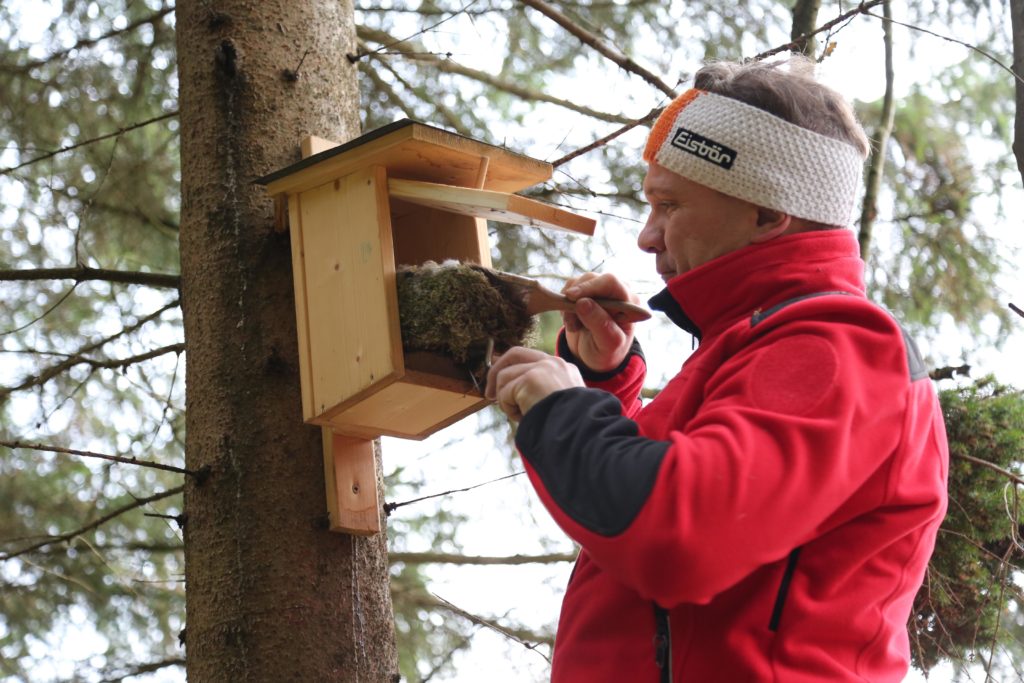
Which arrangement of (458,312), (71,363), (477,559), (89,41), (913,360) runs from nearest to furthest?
1. (913,360)
2. (458,312)
3. (71,363)
4. (89,41)
5. (477,559)

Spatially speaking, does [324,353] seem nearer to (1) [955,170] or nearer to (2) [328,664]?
(2) [328,664]

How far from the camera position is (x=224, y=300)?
8.45 feet

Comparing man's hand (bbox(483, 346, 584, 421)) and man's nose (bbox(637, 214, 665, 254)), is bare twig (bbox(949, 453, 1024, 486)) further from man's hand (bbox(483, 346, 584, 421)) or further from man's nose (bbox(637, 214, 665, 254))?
man's hand (bbox(483, 346, 584, 421))

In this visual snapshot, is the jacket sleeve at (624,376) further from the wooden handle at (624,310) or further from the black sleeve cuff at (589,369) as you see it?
the wooden handle at (624,310)

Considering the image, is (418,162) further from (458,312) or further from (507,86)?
(507,86)

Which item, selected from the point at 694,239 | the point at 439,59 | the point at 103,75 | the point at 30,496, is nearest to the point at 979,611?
the point at 694,239

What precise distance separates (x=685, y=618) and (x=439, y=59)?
292 cm

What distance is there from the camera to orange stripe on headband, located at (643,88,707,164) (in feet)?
6.35

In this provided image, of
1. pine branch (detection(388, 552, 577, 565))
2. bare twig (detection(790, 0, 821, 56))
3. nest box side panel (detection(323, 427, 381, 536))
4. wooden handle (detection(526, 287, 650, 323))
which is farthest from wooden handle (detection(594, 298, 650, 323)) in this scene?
pine branch (detection(388, 552, 577, 565))

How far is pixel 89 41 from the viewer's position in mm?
3877

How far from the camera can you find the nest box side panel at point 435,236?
2564 millimetres

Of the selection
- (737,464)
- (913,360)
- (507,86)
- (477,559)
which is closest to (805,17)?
(507,86)

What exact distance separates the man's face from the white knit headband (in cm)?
2

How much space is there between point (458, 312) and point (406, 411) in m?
0.29
